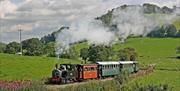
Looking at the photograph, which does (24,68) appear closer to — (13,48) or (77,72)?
(77,72)

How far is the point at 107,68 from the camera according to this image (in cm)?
5784

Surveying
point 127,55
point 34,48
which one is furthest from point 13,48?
point 127,55

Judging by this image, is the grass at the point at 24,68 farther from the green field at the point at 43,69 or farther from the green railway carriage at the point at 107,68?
the green railway carriage at the point at 107,68

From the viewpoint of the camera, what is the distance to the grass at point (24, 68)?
59.9 metres

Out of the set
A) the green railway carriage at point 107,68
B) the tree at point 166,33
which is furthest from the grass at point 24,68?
the tree at point 166,33

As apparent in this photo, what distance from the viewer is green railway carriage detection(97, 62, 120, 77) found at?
183ft

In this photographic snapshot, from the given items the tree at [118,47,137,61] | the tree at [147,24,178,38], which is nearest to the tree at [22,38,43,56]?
the tree at [118,47,137,61]

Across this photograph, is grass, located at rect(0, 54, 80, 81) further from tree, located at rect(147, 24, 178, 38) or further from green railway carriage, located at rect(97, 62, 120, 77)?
tree, located at rect(147, 24, 178, 38)

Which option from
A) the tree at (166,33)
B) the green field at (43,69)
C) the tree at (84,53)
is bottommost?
the green field at (43,69)

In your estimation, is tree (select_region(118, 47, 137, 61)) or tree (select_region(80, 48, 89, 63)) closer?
tree (select_region(80, 48, 89, 63))

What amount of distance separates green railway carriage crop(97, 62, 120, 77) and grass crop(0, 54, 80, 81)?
769 cm

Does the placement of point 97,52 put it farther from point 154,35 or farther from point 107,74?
point 154,35

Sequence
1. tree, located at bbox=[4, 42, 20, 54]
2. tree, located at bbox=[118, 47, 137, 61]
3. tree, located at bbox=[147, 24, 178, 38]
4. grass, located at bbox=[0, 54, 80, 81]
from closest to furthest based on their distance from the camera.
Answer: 1. grass, located at bbox=[0, 54, 80, 81]
2. tree, located at bbox=[118, 47, 137, 61]
3. tree, located at bbox=[4, 42, 20, 54]
4. tree, located at bbox=[147, 24, 178, 38]

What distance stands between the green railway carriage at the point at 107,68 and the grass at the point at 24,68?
7.69 metres
